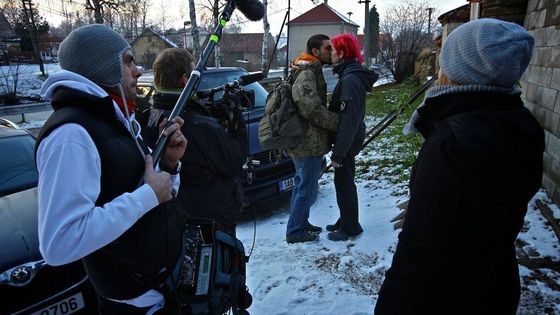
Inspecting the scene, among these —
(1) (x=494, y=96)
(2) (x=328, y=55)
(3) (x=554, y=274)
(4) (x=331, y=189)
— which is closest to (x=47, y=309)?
(1) (x=494, y=96)

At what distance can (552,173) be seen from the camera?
10.9ft

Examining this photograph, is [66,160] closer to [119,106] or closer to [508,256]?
[119,106]

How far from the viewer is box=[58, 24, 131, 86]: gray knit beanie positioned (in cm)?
141

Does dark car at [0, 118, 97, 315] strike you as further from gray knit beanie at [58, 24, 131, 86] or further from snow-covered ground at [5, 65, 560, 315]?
gray knit beanie at [58, 24, 131, 86]

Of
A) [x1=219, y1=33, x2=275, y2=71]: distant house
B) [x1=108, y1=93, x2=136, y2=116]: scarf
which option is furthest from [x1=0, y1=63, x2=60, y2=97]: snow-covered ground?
[x1=219, y1=33, x2=275, y2=71]: distant house

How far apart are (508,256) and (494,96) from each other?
0.63 m

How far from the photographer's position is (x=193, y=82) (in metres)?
1.81

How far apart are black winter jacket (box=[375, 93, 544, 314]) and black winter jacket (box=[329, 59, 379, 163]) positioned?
1.79 meters

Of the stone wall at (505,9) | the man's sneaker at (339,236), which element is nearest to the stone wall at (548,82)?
the stone wall at (505,9)

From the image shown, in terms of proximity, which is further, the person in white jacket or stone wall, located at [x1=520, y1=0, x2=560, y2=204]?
stone wall, located at [x1=520, y1=0, x2=560, y2=204]

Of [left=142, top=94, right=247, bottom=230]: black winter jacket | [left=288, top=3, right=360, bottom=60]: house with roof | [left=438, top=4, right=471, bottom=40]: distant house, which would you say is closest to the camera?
[left=142, top=94, right=247, bottom=230]: black winter jacket

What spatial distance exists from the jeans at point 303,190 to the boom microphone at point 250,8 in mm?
1523

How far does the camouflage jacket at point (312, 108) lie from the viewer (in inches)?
129

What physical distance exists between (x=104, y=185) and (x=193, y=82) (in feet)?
2.34
